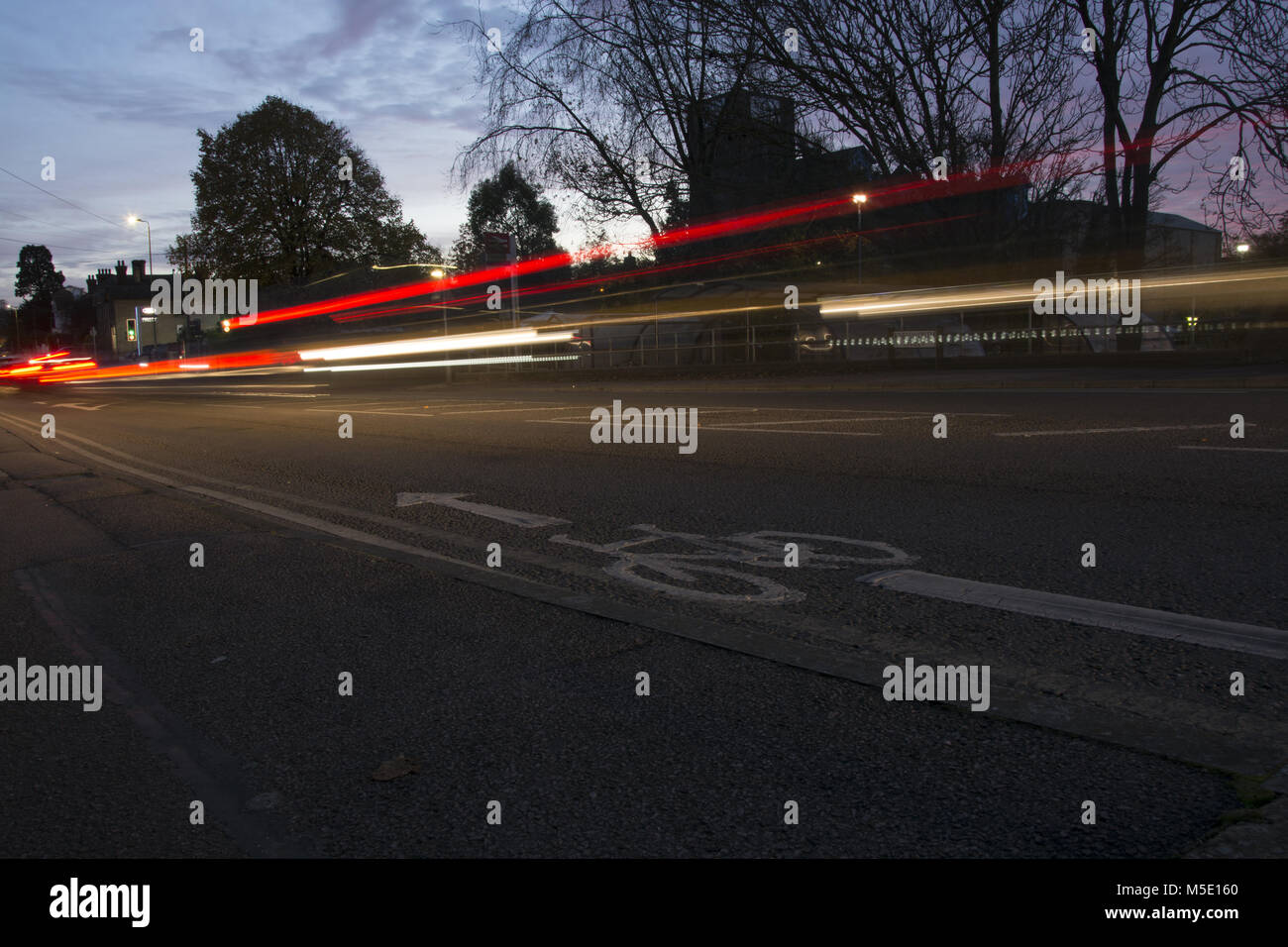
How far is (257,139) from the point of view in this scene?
63.1 m

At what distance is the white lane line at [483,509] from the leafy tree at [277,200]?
58890 mm

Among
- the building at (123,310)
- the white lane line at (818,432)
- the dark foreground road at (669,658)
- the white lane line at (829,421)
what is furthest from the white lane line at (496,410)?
the building at (123,310)

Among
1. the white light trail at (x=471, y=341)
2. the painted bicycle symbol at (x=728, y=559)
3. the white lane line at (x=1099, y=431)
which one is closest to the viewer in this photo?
the painted bicycle symbol at (x=728, y=559)

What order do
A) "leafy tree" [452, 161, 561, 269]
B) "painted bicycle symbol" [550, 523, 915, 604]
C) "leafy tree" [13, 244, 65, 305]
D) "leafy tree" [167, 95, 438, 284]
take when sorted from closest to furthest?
"painted bicycle symbol" [550, 523, 915, 604] < "leafy tree" [167, 95, 438, 284] < "leafy tree" [452, 161, 561, 269] < "leafy tree" [13, 244, 65, 305]

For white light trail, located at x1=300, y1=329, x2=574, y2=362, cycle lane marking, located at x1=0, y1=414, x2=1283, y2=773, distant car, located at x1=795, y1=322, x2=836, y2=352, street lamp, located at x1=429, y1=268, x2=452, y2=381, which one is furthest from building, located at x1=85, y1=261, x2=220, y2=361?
cycle lane marking, located at x1=0, y1=414, x2=1283, y2=773

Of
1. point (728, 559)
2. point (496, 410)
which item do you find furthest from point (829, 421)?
point (728, 559)

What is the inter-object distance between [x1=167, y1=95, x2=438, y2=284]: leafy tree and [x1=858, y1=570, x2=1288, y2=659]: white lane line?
63105 millimetres

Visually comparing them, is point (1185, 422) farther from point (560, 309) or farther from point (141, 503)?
point (560, 309)

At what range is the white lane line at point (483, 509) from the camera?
710 centimetres

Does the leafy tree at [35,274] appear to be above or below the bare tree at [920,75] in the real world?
above

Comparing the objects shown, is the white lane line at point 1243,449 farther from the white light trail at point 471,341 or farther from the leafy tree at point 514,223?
the leafy tree at point 514,223

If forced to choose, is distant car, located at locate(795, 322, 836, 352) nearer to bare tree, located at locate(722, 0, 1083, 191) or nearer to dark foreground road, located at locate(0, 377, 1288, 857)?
bare tree, located at locate(722, 0, 1083, 191)

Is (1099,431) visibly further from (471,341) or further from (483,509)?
(471,341)

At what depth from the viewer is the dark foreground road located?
9.06ft
